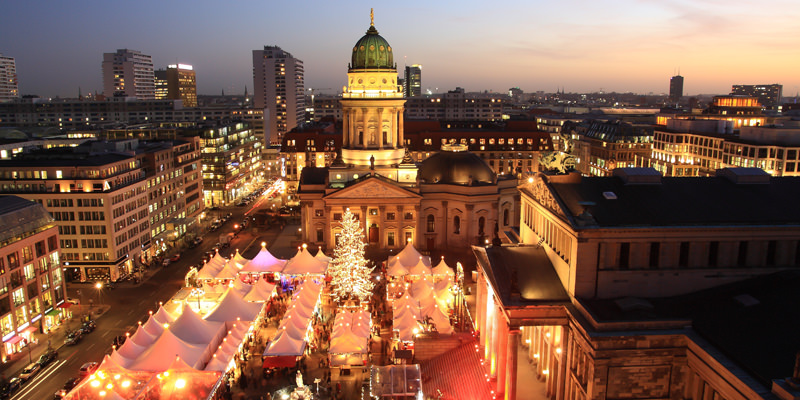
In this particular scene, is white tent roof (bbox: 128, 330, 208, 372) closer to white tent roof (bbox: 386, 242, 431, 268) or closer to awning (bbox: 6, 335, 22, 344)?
awning (bbox: 6, 335, 22, 344)

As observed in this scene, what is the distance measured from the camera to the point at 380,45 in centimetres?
9756

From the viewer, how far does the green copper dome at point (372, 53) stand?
320ft

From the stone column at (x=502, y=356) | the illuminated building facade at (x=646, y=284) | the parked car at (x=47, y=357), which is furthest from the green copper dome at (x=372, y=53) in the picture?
the stone column at (x=502, y=356)

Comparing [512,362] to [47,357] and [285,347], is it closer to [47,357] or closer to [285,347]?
[285,347]

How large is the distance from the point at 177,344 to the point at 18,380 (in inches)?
591

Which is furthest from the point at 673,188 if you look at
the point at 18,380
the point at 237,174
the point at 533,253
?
Result: the point at 237,174

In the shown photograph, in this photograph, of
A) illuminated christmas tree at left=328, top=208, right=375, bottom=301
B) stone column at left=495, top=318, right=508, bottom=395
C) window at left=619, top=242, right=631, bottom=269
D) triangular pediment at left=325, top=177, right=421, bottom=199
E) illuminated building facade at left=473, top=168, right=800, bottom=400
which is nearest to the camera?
illuminated building facade at left=473, top=168, right=800, bottom=400

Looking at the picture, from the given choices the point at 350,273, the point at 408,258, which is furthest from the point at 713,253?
the point at 408,258

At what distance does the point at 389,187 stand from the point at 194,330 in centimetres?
4466

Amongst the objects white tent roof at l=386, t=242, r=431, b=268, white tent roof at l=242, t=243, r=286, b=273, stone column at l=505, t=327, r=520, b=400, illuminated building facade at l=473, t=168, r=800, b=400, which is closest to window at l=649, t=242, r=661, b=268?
illuminated building facade at l=473, t=168, r=800, b=400

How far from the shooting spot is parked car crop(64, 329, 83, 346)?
2218 inches

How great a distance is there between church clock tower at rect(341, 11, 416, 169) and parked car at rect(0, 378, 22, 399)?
194 feet

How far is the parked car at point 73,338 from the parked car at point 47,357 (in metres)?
2.12

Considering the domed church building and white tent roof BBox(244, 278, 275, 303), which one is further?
the domed church building
